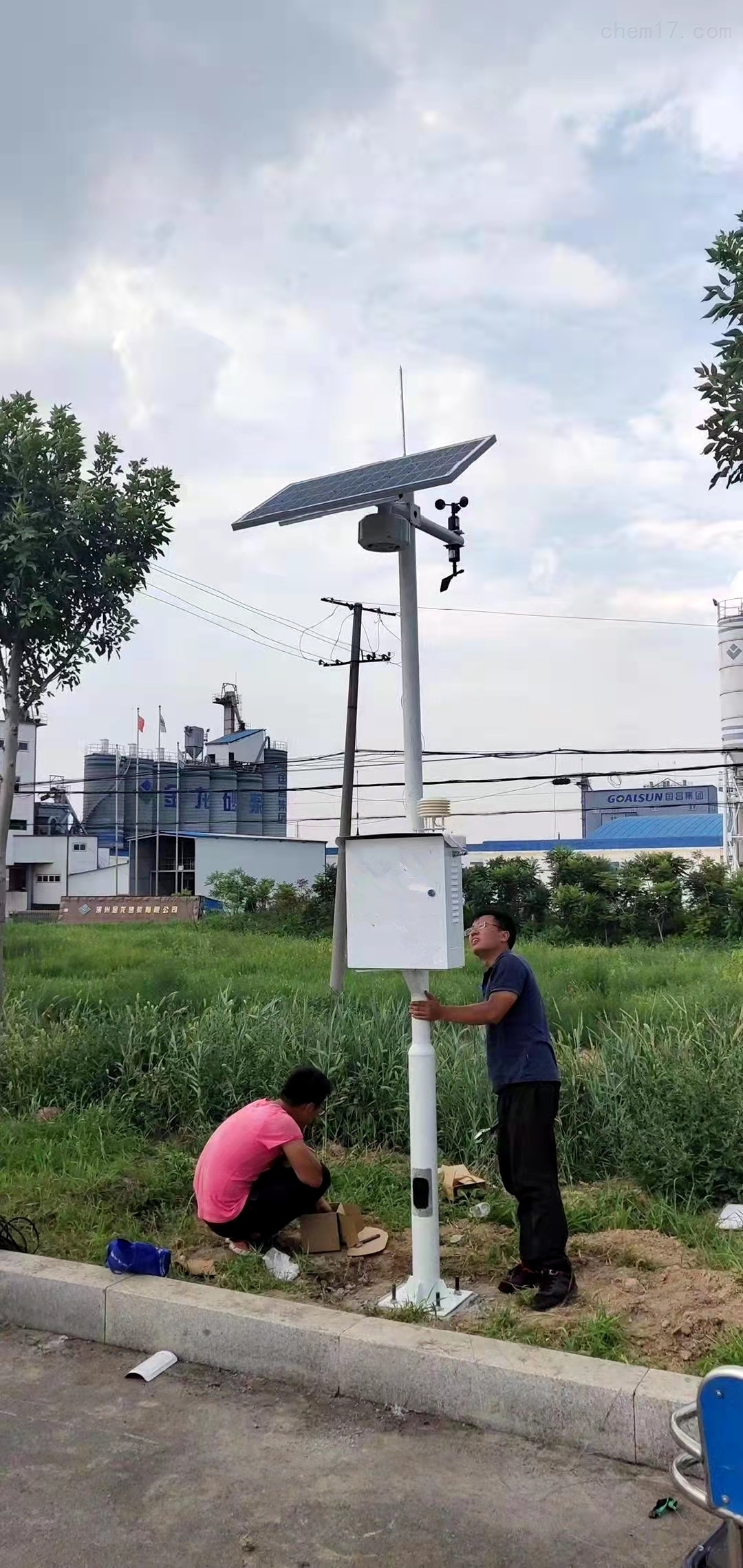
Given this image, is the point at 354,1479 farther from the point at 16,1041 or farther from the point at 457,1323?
the point at 16,1041

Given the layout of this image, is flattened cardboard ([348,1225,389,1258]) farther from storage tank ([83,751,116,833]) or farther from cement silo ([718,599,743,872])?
storage tank ([83,751,116,833])

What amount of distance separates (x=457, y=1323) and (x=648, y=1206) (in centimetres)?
138

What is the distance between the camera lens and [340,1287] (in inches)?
170

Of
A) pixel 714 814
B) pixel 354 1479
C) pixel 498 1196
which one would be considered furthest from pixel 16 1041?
pixel 714 814

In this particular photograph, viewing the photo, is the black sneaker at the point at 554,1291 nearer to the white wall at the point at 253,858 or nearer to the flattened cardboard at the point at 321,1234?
the flattened cardboard at the point at 321,1234

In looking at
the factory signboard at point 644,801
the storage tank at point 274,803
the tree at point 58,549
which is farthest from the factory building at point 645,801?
the tree at point 58,549

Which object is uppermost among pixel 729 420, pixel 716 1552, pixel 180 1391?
pixel 729 420

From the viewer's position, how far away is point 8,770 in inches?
318

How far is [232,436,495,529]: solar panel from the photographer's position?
13.5ft

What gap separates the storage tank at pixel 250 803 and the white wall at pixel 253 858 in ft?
22.3

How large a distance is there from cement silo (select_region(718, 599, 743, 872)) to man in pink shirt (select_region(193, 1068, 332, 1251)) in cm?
2950

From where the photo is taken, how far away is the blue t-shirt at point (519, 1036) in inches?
162

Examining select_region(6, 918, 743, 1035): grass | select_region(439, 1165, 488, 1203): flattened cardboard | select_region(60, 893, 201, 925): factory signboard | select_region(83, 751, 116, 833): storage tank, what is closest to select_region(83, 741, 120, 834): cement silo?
select_region(83, 751, 116, 833): storage tank

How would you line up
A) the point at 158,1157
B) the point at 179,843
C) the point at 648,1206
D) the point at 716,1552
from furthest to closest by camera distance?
the point at 179,843 < the point at 158,1157 < the point at 648,1206 < the point at 716,1552
